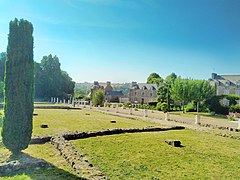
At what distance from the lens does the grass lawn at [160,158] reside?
7.67m

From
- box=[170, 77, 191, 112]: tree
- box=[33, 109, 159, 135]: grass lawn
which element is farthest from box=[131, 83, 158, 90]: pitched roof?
box=[33, 109, 159, 135]: grass lawn

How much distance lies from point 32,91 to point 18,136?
181 centimetres

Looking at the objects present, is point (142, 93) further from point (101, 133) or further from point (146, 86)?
point (101, 133)

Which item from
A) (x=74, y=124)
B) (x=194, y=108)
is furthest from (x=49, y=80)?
(x=74, y=124)

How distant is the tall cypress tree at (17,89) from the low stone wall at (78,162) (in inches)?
63.6

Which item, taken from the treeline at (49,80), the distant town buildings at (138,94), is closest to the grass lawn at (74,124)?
the treeline at (49,80)

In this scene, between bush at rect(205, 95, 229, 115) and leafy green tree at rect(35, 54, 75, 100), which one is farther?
leafy green tree at rect(35, 54, 75, 100)

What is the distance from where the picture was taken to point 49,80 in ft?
210

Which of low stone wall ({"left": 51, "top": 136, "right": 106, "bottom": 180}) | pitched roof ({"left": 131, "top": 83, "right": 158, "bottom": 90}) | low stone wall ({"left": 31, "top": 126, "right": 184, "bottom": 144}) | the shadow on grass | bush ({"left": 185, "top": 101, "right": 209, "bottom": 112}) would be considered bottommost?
the shadow on grass

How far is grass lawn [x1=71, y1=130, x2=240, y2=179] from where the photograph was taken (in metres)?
7.67

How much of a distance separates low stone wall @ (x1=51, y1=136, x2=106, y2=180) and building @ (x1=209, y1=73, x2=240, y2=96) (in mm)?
50155

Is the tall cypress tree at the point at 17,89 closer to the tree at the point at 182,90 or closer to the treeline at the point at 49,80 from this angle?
the tree at the point at 182,90

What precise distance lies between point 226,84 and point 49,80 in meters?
45.6

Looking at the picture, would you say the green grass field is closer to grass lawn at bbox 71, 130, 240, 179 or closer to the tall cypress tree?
grass lawn at bbox 71, 130, 240, 179
